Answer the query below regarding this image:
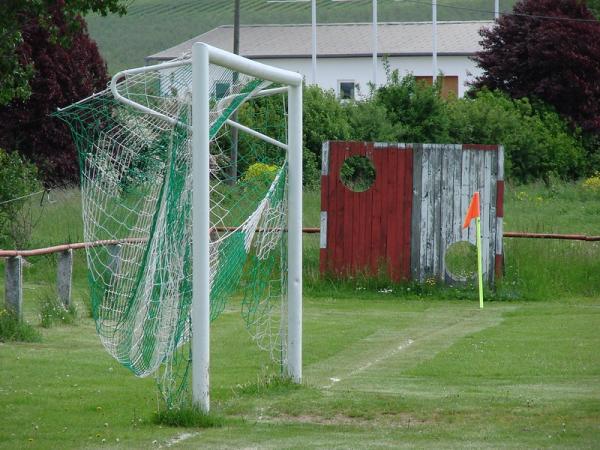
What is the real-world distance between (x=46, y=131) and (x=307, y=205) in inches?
558

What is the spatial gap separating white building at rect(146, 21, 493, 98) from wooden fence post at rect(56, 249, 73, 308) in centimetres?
4615

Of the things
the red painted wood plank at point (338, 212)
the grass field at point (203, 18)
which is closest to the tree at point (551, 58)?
the red painted wood plank at point (338, 212)

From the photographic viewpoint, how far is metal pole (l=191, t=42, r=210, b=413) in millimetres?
8992

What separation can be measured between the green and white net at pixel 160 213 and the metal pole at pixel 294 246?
16cm

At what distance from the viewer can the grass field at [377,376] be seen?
8711 millimetres

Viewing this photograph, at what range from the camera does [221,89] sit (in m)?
10.9

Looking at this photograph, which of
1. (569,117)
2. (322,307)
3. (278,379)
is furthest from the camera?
(569,117)

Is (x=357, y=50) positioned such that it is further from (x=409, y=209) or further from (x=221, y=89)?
(x=221, y=89)

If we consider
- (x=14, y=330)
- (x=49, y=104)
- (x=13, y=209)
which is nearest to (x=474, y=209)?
(x=14, y=330)

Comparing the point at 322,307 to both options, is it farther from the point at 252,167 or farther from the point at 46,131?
the point at 46,131

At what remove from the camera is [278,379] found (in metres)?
10.9

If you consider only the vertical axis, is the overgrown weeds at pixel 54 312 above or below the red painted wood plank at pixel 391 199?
below

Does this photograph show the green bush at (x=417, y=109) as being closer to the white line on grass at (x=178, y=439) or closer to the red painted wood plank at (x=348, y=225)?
the red painted wood plank at (x=348, y=225)

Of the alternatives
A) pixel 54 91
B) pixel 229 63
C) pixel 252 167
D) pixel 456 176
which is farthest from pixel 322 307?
pixel 54 91
